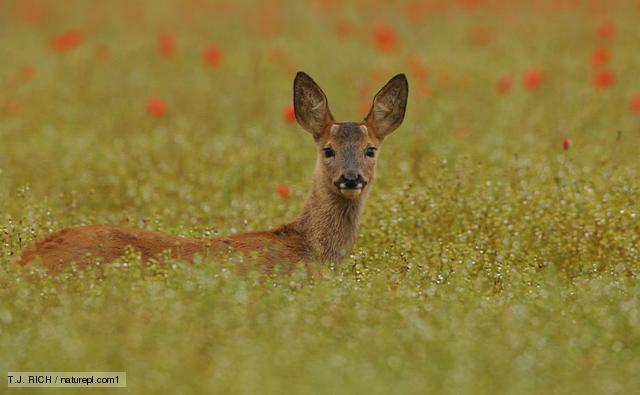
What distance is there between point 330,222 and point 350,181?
0.35 meters

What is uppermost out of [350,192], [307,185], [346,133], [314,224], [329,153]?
[346,133]

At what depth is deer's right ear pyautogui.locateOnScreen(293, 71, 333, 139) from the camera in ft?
25.8

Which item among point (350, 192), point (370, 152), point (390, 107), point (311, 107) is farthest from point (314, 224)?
point (390, 107)

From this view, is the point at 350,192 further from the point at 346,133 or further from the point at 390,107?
the point at 390,107

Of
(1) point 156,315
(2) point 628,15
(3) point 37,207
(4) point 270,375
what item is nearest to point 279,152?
(3) point 37,207

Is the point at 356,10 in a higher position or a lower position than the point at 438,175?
higher

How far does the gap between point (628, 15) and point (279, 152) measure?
7882 mm

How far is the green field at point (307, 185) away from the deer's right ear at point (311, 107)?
2.86 ft

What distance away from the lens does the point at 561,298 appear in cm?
630

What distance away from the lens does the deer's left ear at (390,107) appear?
317 inches

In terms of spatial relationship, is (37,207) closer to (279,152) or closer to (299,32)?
(279,152)

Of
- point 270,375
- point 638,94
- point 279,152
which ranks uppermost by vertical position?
point 638,94

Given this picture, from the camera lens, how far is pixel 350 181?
7.36 metres

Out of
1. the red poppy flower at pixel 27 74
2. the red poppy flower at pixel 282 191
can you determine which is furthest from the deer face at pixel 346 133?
the red poppy flower at pixel 27 74
